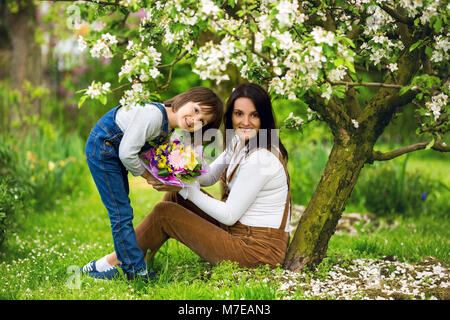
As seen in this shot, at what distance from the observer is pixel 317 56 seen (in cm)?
214

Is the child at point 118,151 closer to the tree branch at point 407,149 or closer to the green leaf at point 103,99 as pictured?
the green leaf at point 103,99

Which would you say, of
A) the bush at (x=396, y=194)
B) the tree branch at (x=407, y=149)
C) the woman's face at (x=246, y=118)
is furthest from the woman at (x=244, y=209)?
the bush at (x=396, y=194)

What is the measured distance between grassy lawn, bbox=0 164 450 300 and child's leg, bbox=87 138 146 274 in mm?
148

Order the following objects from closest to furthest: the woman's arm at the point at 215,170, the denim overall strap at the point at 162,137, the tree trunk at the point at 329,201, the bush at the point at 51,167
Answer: the denim overall strap at the point at 162,137 < the tree trunk at the point at 329,201 < the woman's arm at the point at 215,170 < the bush at the point at 51,167

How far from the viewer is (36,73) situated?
8.29 meters

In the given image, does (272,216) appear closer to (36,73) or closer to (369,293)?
(369,293)

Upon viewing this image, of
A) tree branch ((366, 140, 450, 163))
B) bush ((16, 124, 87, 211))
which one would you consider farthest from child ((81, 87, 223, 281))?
bush ((16, 124, 87, 211))

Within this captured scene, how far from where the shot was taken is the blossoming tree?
225 cm

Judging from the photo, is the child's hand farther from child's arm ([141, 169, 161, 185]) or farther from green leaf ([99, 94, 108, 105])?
green leaf ([99, 94, 108, 105])

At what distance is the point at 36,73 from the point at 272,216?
659cm

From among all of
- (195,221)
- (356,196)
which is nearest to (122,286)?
(195,221)

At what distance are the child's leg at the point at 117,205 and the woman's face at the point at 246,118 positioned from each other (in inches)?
31.7

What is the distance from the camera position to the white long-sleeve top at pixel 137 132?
2.80 meters

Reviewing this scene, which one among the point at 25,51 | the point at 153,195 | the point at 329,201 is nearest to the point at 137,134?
the point at 329,201
